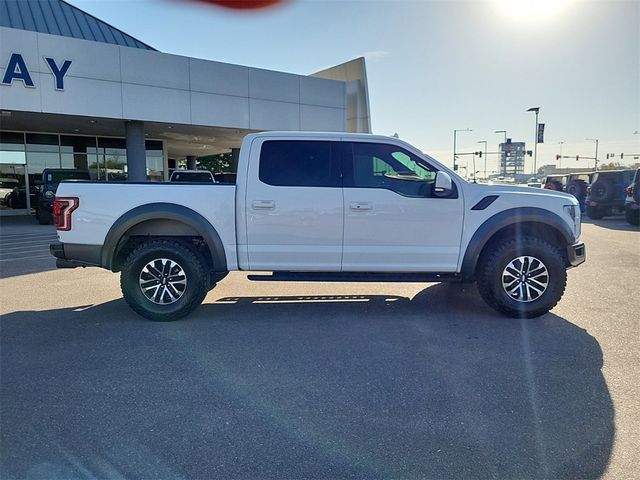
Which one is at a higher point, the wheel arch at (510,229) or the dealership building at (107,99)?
the dealership building at (107,99)

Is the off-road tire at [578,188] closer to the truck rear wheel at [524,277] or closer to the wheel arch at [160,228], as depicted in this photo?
the truck rear wheel at [524,277]

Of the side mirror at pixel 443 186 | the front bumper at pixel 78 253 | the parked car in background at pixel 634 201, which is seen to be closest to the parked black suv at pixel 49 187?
the front bumper at pixel 78 253

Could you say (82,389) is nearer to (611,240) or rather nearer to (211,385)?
(211,385)

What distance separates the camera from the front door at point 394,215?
5.18 metres

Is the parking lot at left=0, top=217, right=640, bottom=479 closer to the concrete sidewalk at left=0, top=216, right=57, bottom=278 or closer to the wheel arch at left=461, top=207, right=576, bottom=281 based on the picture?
the wheel arch at left=461, top=207, right=576, bottom=281

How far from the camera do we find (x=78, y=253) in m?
5.21

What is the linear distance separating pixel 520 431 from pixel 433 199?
281 centimetres

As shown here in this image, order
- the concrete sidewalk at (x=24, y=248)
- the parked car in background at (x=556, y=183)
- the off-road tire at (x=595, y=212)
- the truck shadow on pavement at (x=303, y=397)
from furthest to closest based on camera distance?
the parked car in background at (x=556, y=183) → the off-road tire at (x=595, y=212) → the concrete sidewalk at (x=24, y=248) → the truck shadow on pavement at (x=303, y=397)

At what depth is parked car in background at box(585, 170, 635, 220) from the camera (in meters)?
17.9

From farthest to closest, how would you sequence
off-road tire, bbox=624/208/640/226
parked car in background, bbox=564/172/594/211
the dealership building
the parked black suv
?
parked car in background, bbox=564/172/594/211 → the parked black suv → off-road tire, bbox=624/208/640/226 → the dealership building

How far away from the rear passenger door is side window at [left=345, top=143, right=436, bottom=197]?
0.68 ft

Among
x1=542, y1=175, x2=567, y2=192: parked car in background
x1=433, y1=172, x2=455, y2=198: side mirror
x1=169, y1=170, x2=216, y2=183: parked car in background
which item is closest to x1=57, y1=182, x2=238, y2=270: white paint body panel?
x1=433, y1=172, x2=455, y2=198: side mirror

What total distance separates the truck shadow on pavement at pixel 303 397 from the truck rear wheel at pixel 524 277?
0.21m

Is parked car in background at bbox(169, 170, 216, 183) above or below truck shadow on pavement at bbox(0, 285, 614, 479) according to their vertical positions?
above
